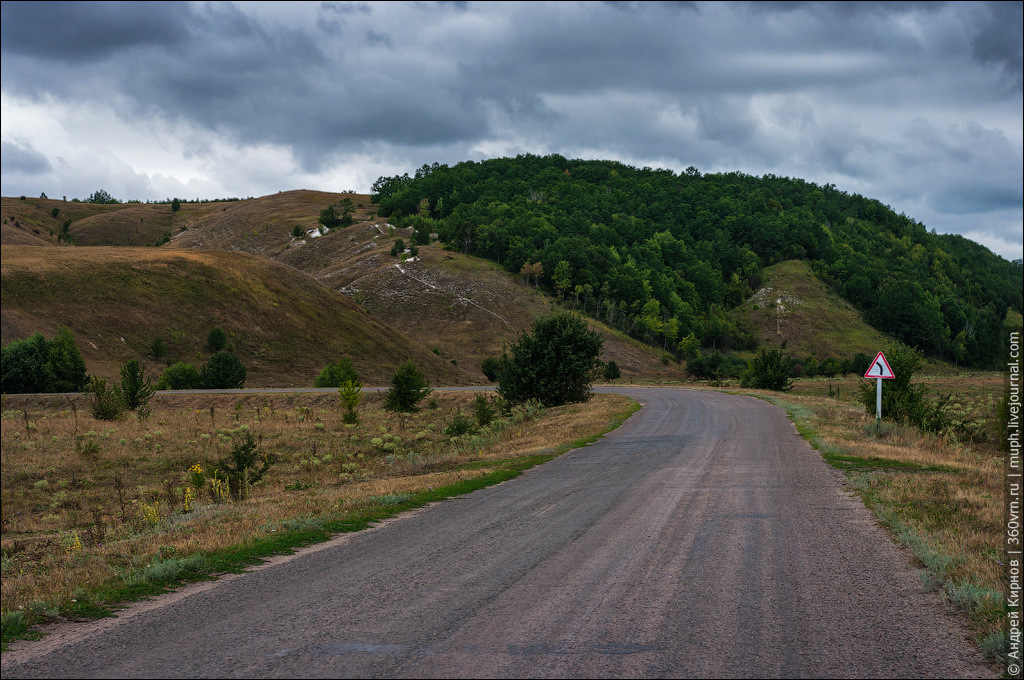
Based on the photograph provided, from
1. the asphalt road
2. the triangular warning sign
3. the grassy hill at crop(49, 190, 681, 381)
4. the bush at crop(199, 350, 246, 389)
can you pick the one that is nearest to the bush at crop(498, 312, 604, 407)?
the triangular warning sign

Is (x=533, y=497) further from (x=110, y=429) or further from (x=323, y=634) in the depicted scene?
(x=110, y=429)

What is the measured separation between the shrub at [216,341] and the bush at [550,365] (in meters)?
44.2

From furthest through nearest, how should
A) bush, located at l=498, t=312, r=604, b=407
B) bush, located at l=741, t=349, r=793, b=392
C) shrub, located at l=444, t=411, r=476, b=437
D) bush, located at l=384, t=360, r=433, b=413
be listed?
bush, located at l=741, t=349, r=793, b=392, bush, located at l=384, t=360, r=433, b=413, bush, located at l=498, t=312, r=604, b=407, shrub, located at l=444, t=411, r=476, b=437

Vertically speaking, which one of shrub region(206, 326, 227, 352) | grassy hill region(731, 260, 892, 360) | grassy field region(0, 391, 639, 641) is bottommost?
grassy field region(0, 391, 639, 641)

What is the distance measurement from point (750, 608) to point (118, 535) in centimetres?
1285

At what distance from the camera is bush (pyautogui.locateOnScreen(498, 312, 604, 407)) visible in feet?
125

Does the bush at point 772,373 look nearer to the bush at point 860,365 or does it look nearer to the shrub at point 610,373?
the shrub at point 610,373

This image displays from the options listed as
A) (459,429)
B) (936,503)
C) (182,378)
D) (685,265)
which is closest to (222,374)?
(182,378)

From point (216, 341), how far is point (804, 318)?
135m

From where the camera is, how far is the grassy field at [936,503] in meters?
6.42

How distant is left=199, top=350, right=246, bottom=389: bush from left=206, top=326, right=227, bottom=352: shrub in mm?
14046

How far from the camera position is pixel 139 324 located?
67.6 m

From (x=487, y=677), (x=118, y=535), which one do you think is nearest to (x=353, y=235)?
(x=118, y=535)

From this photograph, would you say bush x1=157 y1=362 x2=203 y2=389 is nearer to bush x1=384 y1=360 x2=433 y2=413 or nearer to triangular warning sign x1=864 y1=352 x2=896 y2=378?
bush x1=384 y1=360 x2=433 y2=413
